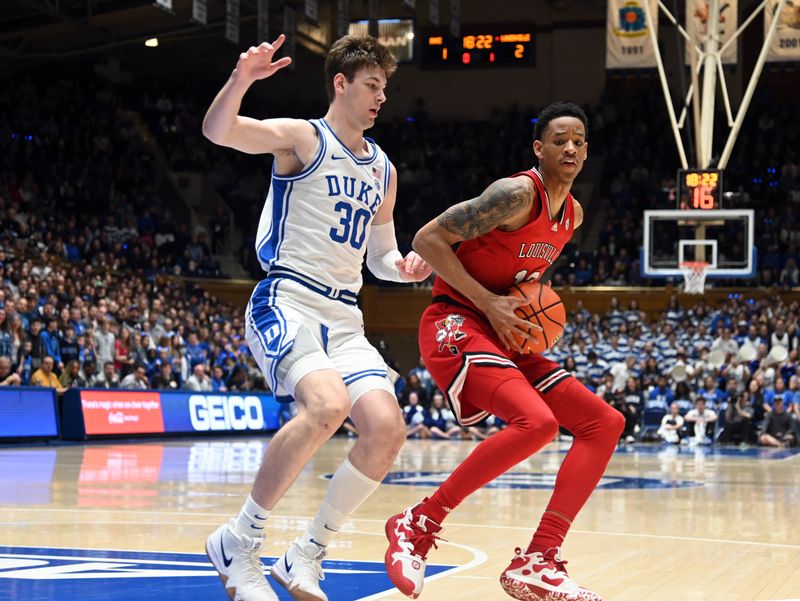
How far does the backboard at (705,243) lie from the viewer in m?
19.5

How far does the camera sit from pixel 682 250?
20359mm

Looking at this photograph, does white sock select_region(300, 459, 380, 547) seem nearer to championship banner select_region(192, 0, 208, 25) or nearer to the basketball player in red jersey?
the basketball player in red jersey

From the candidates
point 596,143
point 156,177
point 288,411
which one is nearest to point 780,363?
point 288,411

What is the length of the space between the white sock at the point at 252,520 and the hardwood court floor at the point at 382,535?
15.1 inches

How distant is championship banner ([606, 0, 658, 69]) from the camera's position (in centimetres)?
2323

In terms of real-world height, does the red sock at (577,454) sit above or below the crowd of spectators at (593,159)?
below

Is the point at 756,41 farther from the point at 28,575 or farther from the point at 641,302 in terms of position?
the point at 28,575

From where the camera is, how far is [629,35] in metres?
23.4

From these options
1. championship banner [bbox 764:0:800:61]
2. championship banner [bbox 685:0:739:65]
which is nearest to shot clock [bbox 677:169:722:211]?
championship banner [bbox 685:0:739:65]

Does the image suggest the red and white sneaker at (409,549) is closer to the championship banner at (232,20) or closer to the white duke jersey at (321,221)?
the white duke jersey at (321,221)

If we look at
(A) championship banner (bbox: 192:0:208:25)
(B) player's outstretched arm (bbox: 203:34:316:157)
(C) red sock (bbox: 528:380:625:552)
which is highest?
(A) championship banner (bbox: 192:0:208:25)

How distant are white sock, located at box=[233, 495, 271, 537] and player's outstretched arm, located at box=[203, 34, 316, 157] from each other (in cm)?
146

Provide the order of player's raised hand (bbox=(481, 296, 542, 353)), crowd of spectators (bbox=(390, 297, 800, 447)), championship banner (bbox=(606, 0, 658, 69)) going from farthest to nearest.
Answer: championship banner (bbox=(606, 0, 658, 69))
crowd of spectators (bbox=(390, 297, 800, 447))
player's raised hand (bbox=(481, 296, 542, 353))

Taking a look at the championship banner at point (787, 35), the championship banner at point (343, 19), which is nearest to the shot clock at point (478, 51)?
the championship banner at point (343, 19)
